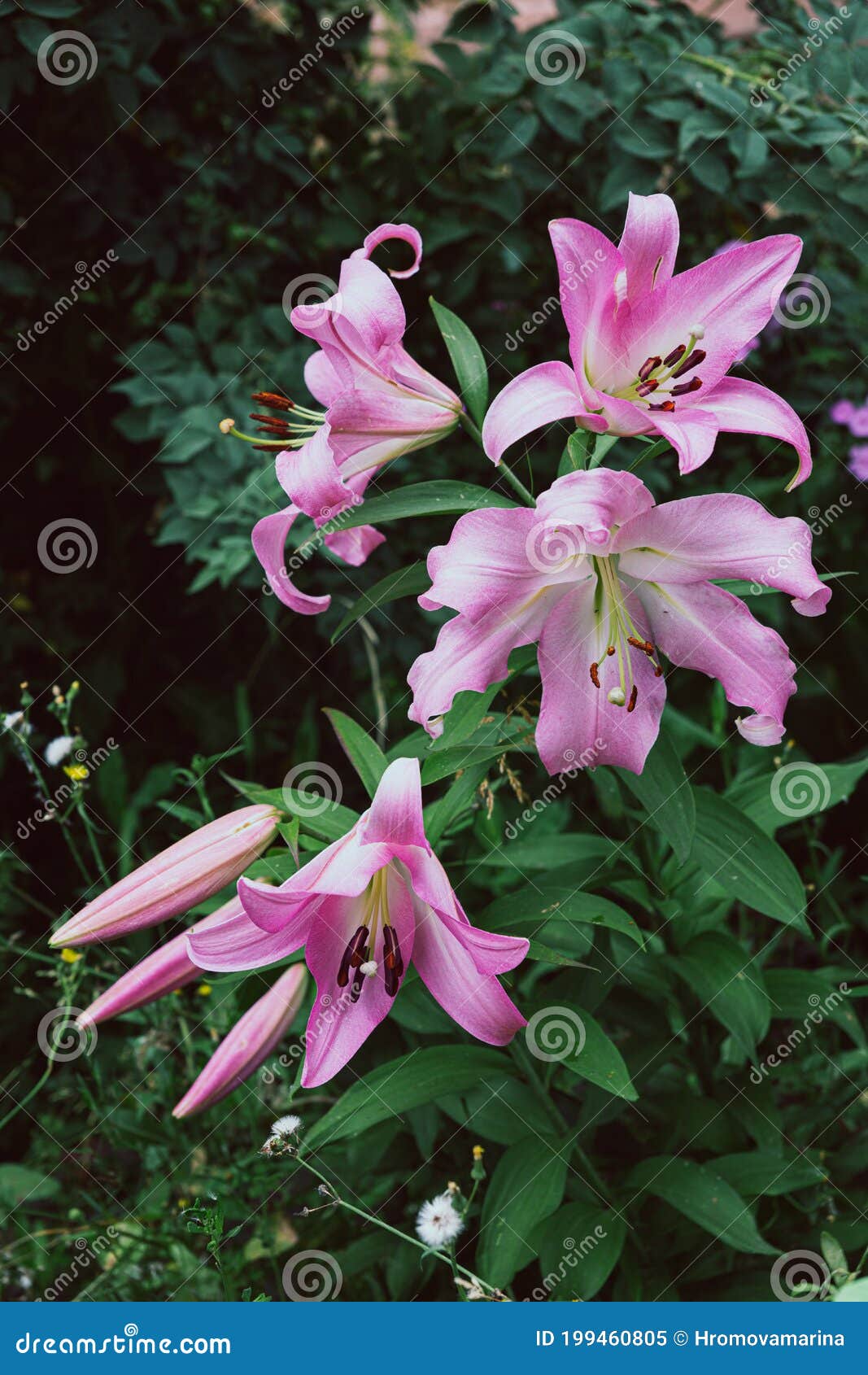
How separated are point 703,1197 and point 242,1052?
1.73 ft

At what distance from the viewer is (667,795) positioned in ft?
3.60

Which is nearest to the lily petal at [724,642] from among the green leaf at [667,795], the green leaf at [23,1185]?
the green leaf at [667,795]

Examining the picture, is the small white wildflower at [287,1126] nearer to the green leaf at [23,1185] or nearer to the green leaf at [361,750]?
the green leaf at [361,750]

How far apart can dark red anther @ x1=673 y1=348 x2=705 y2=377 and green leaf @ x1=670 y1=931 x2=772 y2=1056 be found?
2.20 ft

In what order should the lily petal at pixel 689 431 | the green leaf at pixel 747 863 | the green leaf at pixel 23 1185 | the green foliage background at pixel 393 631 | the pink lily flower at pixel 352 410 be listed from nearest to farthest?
the lily petal at pixel 689 431
the pink lily flower at pixel 352 410
the green leaf at pixel 747 863
the green foliage background at pixel 393 631
the green leaf at pixel 23 1185

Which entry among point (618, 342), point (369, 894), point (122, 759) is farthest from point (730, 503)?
point (122, 759)

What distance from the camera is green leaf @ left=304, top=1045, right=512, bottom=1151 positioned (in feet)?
4.04

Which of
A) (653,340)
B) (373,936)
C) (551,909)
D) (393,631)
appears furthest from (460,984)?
(393,631)

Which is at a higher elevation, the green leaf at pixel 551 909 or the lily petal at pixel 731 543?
the lily petal at pixel 731 543

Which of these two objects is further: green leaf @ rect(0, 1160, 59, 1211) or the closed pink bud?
green leaf @ rect(0, 1160, 59, 1211)

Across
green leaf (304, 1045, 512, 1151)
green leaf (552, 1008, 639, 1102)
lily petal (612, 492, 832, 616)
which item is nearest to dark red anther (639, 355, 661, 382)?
lily petal (612, 492, 832, 616)

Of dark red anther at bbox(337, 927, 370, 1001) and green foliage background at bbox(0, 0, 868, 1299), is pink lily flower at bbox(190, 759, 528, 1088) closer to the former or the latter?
dark red anther at bbox(337, 927, 370, 1001)

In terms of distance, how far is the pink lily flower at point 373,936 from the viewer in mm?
933

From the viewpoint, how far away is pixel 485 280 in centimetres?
225
